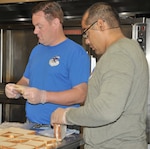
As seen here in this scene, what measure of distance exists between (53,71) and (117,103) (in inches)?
25.6

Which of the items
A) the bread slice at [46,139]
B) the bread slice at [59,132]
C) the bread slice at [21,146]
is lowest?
the bread slice at [21,146]

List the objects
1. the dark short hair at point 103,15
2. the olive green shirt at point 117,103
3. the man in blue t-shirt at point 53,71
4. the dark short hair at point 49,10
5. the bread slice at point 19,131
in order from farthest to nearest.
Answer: the dark short hair at point 49,10 < the man in blue t-shirt at point 53,71 < the bread slice at point 19,131 < the dark short hair at point 103,15 < the olive green shirt at point 117,103

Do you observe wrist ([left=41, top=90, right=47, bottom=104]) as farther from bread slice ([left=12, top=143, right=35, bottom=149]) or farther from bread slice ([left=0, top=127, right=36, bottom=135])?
bread slice ([left=12, top=143, right=35, bottom=149])

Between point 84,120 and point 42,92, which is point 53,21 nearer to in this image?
point 42,92

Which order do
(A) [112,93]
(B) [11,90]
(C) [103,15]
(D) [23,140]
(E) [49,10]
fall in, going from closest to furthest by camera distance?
(A) [112,93] → (C) [103,15] → (D) [23,140] → (B) [11,90] → (E) [49,10]

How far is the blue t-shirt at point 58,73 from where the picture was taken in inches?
64.6

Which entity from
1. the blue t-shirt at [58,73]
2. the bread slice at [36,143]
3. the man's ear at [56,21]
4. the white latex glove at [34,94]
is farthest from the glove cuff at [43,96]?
the man's ear at [56,21]

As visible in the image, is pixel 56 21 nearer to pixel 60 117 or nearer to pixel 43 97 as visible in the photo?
pixel 43 97

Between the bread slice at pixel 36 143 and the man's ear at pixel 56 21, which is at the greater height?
the man's ear at pixel 56 21

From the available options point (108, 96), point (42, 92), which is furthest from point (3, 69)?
point (108, 96)

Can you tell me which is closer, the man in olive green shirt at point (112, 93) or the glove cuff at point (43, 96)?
the man in olive green shirt at point (112, 93)

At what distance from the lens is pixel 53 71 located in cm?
166

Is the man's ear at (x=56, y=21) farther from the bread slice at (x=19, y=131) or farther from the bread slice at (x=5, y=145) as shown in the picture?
the bread slice at (x=5, y=145)

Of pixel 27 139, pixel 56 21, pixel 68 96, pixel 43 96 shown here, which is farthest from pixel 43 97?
pixel 56 21
